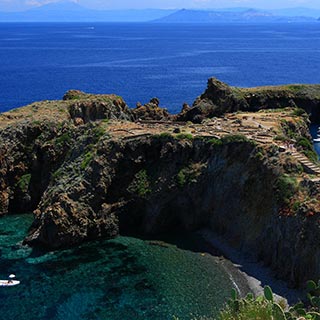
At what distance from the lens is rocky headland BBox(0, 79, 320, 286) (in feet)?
177

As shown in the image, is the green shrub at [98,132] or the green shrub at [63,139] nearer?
the green shrub at [98,132]

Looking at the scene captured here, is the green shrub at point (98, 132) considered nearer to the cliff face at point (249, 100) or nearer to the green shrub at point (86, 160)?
the green shrub at point (86, 160)

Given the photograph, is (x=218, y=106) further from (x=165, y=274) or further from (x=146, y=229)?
(x=165, y=274)

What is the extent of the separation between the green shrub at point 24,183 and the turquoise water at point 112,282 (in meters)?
11.6

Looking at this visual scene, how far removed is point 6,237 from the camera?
6331 cm

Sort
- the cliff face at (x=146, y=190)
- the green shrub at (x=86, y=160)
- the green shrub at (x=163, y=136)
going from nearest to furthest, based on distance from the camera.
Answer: the cliff face at (x=146, y=190), the green shrub at (x=86, y=160), the green shrub at (x=163, y=136)

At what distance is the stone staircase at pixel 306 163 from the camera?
5628cm

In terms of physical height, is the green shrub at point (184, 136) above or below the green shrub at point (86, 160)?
above

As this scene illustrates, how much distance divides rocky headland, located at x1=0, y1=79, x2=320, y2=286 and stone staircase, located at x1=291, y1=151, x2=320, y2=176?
122 millimetres

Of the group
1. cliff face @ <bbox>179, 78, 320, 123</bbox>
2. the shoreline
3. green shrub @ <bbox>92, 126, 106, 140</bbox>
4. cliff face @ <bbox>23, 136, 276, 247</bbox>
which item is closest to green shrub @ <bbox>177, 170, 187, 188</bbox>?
cliff face @ <bbox>23, 136, 276, 247</bbox>

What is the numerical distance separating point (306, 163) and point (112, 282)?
79.3 ft

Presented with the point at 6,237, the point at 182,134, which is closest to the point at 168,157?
the point at 182,134

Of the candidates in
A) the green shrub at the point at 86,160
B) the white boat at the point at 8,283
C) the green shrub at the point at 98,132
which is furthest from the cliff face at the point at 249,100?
the white boat at the point at 8,283

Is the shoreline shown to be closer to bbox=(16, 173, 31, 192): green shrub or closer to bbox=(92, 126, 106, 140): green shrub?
bbox=(92, 126, 106, 140): green shrub
